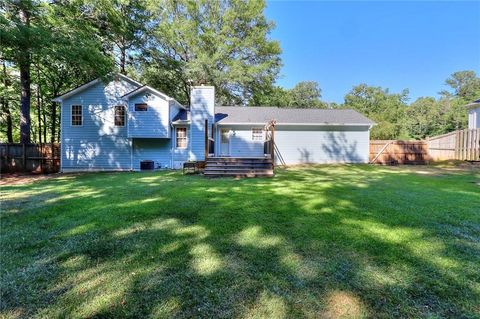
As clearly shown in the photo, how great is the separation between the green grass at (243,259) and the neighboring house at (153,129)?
936cm

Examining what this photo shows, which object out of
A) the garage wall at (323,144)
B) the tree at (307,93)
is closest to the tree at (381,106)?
the tree at (307,93)

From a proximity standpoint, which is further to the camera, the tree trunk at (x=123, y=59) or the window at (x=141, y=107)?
the tree trunk at (x=123, y=59)

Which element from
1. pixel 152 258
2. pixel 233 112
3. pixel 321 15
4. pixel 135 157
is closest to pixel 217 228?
pixel 152 258

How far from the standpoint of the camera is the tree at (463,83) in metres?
42.8

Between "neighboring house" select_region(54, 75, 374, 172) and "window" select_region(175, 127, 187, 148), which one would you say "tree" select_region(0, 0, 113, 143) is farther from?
"window" select_region(175, 127, 187, 148)

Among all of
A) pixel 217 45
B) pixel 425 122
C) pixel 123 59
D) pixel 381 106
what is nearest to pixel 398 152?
pixel 217 45

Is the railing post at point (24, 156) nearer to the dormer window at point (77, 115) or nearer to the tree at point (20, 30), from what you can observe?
the dormer window at point (77, 115)

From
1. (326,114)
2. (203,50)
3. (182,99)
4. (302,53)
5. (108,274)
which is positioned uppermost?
(302,53)

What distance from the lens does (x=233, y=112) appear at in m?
17.0

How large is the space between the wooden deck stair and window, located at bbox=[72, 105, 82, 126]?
893cm

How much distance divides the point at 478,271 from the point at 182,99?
2250 centimetres

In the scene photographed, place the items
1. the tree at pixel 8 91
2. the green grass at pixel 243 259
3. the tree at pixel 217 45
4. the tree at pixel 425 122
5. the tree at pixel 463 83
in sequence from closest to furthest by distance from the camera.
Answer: the green grass at pixel 243 259, the tree at pixel 8 91, the tree at pixel 217 45, the tree at pixel 425 122, the tree at pixel 463 83

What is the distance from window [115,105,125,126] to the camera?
14.7m

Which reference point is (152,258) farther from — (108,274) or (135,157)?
(135,157)
